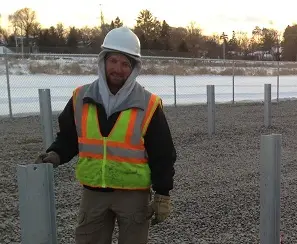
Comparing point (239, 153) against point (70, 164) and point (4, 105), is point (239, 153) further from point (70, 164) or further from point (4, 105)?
point (4, 105)

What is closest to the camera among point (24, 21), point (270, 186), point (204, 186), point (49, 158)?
point (49, 158)

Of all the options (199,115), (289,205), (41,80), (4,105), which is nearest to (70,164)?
(289,205)

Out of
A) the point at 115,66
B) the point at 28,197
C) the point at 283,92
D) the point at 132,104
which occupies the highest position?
the point at 115,66

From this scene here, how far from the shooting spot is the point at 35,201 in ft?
7.91

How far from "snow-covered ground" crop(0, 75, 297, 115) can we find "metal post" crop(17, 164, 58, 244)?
41.8ft

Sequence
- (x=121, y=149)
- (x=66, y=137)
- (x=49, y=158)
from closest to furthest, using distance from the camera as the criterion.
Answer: (x=121, y=149)
(x=49, y=158)
(x=66, y=137)

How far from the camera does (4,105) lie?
16.2 m

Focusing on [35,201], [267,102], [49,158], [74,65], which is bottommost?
[267,102]

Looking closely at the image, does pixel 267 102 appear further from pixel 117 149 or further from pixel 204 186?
pixel 117 149

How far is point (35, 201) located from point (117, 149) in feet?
1.77

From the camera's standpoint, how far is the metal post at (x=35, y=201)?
2379 millimetres

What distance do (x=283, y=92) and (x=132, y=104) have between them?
23.4m

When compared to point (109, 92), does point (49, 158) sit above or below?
below

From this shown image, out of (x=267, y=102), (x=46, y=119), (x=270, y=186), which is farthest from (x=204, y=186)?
(x=267, y=102)
